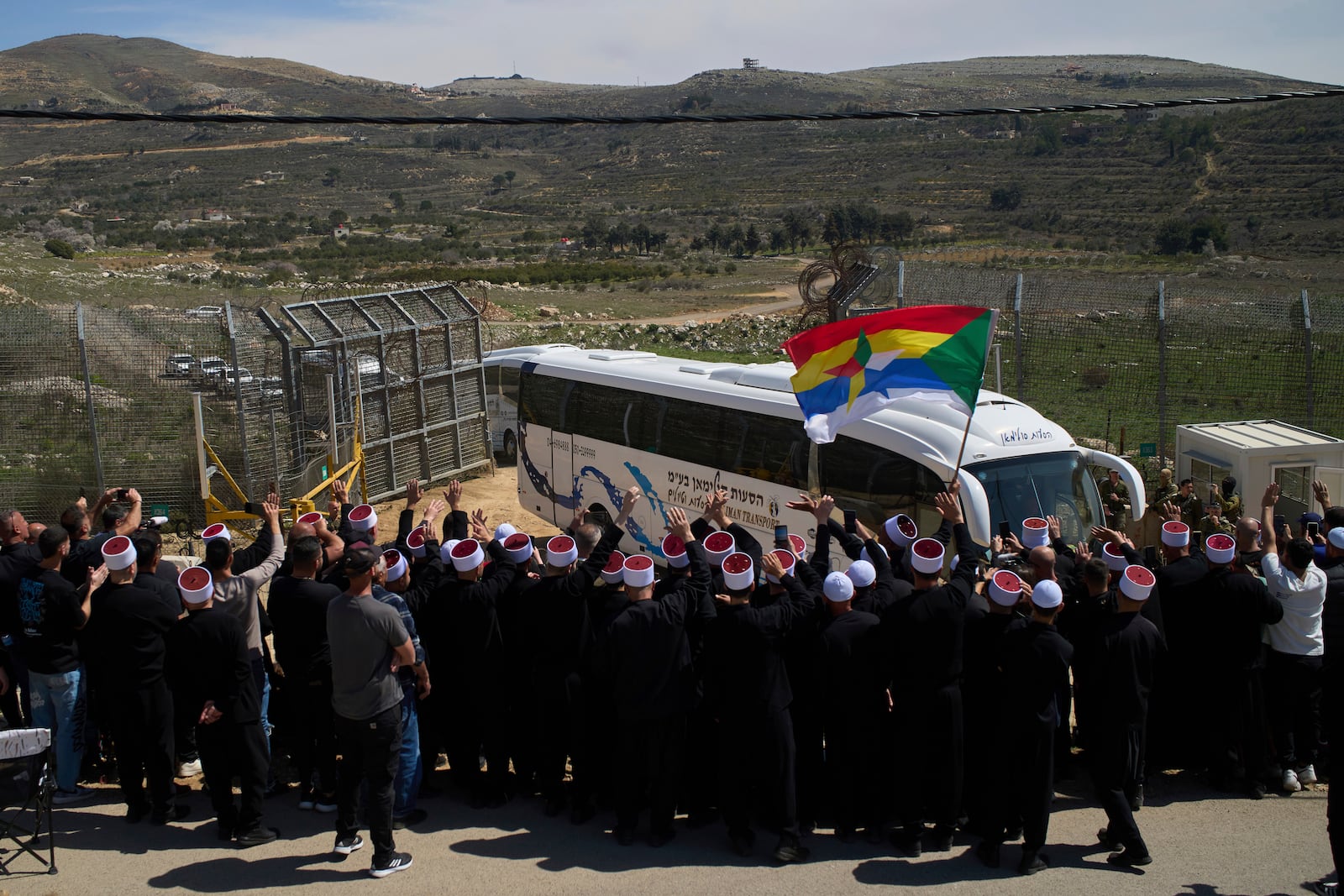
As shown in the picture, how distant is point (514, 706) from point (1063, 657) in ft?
10.7

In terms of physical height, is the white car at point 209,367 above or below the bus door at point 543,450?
above

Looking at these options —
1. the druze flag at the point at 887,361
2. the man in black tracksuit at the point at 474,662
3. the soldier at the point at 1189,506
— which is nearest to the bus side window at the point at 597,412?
the druze flag at the point at 887,361

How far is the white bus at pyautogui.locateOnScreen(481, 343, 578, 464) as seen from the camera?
2059 cm

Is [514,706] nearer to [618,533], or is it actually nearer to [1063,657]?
[618,533]

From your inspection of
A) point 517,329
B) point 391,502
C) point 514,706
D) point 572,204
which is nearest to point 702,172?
→ point 572,204

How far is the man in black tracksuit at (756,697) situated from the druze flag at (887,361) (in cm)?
293

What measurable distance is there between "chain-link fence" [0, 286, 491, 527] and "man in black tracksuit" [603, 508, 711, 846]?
Answer: 858 cm

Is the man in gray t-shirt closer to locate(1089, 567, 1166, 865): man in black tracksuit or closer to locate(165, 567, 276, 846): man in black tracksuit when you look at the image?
locate(165, 567, 276, 846): man in black tracksuit

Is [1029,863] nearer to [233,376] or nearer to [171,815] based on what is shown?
[171,815]

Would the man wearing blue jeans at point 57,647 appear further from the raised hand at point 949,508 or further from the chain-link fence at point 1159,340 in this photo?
the chain-link fence at point 1159,340

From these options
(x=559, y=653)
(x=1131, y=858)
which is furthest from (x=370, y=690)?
(x=1131, y=858)

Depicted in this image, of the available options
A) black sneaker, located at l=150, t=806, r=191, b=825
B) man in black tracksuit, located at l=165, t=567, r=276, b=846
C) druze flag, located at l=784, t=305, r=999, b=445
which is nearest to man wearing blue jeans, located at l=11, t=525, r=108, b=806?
black sneaker, located at l=150, t=806, r=191, b=825

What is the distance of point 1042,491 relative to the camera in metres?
9.69

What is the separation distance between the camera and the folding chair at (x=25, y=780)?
578 centimetres
